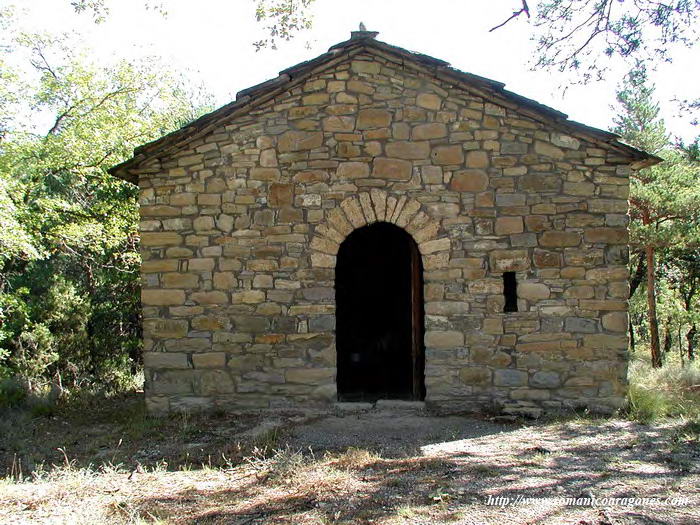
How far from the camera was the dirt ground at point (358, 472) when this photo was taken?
168 inches

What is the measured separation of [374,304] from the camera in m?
11.2

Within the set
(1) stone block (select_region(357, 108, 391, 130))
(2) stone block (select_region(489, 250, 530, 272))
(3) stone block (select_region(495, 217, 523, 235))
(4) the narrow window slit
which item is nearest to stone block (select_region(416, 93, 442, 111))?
(1) stone block (select_region(357, 108, 391, 130))

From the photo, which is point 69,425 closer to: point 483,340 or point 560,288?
point 483,340

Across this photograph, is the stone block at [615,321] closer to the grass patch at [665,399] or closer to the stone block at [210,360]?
→ the grass patch at [665,399]

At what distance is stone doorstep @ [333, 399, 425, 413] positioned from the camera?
7.18 metres

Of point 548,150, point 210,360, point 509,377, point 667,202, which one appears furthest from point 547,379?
point 667,202

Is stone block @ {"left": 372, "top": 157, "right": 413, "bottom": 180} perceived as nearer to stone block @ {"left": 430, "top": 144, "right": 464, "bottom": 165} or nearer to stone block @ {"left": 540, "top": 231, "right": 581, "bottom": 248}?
stone block @ {"left": 430, "top": 144, "right": 464, "bottom": 165}

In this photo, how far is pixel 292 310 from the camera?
7.19m

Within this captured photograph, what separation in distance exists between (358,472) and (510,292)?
3.18 m

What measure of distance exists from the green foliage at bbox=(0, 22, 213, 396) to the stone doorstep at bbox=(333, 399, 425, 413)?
6570 mm

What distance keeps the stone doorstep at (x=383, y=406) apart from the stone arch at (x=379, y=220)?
1735mm

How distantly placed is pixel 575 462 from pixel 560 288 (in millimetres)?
2360

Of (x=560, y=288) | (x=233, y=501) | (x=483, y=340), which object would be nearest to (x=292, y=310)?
(x=483, y=340)

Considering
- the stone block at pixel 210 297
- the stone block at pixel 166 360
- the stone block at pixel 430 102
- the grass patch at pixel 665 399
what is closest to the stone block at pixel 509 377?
the grass patch at pixel 665 399
